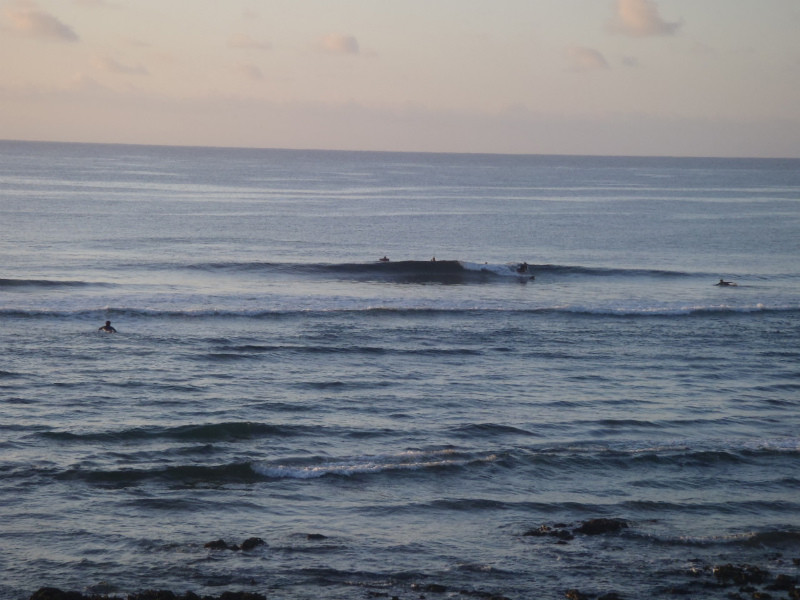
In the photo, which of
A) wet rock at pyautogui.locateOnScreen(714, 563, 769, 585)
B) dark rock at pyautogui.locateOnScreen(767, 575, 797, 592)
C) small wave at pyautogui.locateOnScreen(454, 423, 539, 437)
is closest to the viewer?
dark rock at pyautogui.locateOnScreen(767, 575, 797, 592)

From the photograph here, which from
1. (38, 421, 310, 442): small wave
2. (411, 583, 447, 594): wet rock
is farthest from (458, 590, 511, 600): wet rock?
(38, 421, 310, 442): small wave

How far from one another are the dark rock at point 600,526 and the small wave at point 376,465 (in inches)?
160

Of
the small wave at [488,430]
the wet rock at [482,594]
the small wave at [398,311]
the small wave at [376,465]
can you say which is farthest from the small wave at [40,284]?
the wet rock at [482,594]

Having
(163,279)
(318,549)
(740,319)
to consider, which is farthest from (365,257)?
(318,549)

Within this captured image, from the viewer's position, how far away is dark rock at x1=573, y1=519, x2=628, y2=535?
16391 mm

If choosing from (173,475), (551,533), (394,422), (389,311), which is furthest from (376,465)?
(389,311)

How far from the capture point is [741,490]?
1881cm

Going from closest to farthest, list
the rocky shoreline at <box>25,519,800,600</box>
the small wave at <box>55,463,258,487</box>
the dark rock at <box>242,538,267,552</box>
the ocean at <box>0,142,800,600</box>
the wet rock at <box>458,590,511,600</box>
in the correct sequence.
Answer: the rocky shoreline at <box>25,519,800,600</box> < the wet rock at <box>458,590,511,600</box> < the ocean at <box>0,142,800,600</box> < the dark rock at <box>242,538,267,552</box> < the small wave at <box>55,463,258,487</box>

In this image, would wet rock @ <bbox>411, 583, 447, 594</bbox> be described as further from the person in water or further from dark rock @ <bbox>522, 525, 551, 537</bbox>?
the person in water

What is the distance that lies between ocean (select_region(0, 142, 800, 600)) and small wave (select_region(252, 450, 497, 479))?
10 centimetres

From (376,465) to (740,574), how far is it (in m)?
8.52

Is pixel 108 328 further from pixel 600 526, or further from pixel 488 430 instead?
pixel 600 526

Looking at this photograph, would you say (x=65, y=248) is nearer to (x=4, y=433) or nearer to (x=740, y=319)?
(x=4, y=433)

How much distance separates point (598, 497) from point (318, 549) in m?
6.60
